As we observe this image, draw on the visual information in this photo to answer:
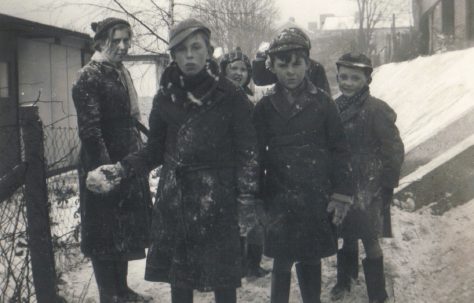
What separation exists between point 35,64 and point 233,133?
9.39 m

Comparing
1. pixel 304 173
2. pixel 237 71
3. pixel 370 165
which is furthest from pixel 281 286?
pixel 237 71

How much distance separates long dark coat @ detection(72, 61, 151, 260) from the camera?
11.1 feet

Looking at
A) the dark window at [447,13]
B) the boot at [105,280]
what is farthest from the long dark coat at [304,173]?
the dark window at [447,13]

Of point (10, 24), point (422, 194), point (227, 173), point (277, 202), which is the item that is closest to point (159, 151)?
point (227, 173)

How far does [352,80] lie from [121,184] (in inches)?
72.5

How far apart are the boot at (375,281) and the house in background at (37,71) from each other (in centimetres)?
576

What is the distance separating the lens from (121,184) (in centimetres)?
350

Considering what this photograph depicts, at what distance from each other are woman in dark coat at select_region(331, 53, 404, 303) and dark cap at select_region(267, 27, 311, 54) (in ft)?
2.51

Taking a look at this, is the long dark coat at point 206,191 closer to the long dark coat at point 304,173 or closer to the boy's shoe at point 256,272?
the long dark coat at point 304,173

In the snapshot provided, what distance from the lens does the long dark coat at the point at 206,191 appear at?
275 centimetres

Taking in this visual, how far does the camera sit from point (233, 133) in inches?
111

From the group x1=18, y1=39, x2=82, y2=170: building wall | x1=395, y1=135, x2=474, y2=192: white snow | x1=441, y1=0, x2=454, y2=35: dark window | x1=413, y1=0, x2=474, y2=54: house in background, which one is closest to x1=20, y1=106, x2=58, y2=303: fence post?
x1=395, y1=135, x2=474, y2=192: white snow

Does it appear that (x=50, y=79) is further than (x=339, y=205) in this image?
Yes

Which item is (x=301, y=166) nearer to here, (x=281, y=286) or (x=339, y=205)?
(x=339, y=205)
